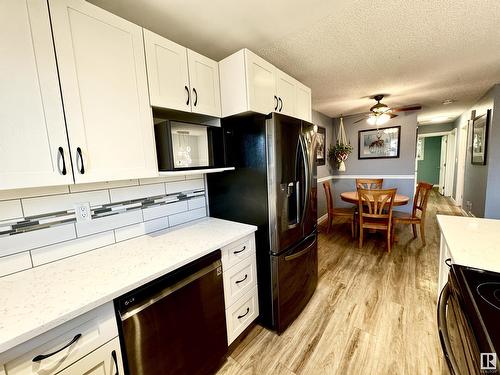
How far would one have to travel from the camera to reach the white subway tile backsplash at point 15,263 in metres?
1.05

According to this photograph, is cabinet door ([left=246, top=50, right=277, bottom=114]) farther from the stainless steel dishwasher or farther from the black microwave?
the stainless steel dishwasher

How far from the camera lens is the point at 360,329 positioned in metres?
1.69

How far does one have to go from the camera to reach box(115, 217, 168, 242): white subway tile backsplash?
145 centimetres

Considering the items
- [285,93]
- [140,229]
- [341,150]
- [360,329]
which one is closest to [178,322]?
[140,229]

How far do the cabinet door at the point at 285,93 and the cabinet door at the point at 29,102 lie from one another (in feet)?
4.77

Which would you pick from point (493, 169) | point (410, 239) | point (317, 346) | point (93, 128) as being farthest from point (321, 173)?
point (93, 128)

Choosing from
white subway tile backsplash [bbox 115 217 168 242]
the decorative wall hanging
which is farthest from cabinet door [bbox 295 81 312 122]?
the decorative wall hanging

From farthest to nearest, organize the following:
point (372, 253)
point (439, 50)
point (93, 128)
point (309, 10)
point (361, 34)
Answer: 1. point (372, 253)
2. point (439, 50)
3. point (361, 34)
4. point (309, 10)
5. point (93, 128)

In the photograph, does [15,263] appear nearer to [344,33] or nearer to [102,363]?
[102,363]

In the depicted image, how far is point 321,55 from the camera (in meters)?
1.94

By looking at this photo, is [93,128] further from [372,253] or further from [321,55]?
[372,253]

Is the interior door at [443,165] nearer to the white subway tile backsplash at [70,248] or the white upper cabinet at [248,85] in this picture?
the white upper cabinet at [248,85]

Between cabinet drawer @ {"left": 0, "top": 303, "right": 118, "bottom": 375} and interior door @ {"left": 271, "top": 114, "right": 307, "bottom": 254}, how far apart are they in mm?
1046

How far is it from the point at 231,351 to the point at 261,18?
7.59 ft
